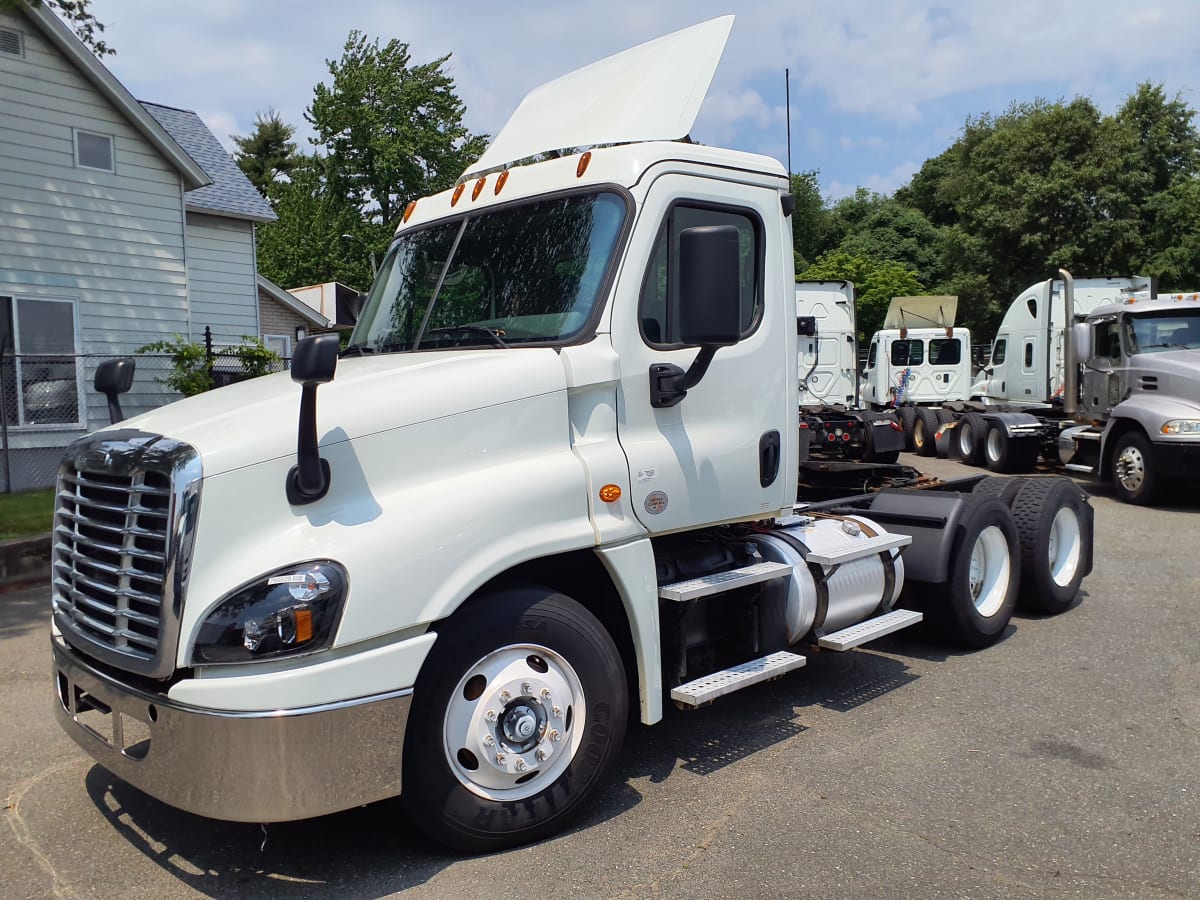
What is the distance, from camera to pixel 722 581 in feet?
14.3

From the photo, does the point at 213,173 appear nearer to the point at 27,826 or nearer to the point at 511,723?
the point at 27,826

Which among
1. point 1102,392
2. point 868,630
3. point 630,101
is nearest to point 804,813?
point 868,630

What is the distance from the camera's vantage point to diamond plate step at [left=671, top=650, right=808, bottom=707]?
414 centimetres

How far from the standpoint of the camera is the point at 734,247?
3.77 m

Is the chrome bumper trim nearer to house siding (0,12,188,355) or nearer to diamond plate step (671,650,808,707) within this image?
diamond plate step (671,650,808,707)

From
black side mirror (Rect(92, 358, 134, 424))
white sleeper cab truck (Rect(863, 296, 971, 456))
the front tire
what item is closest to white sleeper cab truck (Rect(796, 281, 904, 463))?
white sleeper cab truck (Rect(863, 296, 971, 456))

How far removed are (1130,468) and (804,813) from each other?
10982mm

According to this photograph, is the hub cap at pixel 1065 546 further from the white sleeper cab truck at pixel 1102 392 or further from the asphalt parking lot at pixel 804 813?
the white sleeper cab truck at pixel 1102 392

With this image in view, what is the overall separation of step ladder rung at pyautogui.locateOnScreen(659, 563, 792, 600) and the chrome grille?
Answer: 1.93 metres

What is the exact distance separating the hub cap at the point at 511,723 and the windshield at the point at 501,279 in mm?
1338

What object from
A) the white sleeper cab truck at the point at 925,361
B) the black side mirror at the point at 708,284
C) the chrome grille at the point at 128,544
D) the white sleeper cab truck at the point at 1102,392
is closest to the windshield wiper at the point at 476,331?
the black side mirror at the point at 708,284

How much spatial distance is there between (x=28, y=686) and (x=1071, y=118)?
1436 inches

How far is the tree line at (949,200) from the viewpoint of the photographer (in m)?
33.1

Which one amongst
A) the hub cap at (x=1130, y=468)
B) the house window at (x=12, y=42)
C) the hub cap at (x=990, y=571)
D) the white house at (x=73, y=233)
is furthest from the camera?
the house window at (x=12, y=42)
